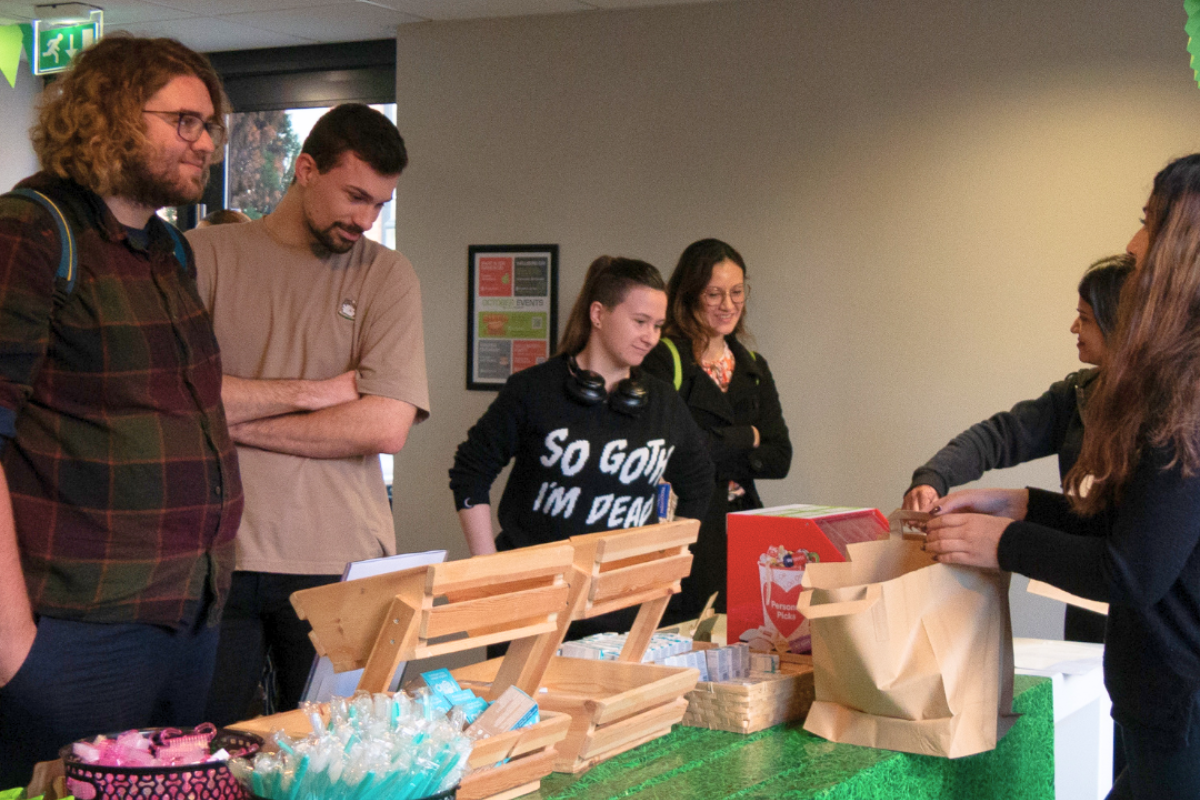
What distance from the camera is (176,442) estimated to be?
1.65 meters

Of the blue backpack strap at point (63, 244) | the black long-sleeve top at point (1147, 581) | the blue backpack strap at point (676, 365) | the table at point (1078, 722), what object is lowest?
the table at point (1078, 722)

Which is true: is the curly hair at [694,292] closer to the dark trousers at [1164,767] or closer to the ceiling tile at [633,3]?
the ceiling tile at [633,3]

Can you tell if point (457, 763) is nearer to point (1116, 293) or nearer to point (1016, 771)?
point (1016, 771)

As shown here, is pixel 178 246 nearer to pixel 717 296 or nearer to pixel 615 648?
pixel 615 648

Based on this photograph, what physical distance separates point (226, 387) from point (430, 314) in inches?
121

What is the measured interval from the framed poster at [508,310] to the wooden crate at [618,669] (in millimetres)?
3150

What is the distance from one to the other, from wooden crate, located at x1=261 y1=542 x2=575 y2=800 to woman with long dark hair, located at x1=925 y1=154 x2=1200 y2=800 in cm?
69

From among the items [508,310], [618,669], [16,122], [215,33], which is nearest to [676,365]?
[508,310]

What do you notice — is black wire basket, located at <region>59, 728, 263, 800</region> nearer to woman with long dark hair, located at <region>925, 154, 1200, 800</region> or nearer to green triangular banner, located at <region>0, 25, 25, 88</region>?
woman with long dark hair, located at <region>925, 154, 1200, 800</region>

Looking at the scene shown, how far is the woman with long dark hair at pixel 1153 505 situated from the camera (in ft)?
4.62

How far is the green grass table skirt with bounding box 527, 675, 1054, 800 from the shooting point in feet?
4.61

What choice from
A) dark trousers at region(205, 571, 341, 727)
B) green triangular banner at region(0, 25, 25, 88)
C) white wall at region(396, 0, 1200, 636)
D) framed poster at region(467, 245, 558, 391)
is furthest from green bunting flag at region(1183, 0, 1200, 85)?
green triangular banner at region(0, 25, 25, 88)

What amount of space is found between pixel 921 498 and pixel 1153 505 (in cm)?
73

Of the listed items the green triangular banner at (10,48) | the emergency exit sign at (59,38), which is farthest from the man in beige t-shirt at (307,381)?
the green triangular banner at (10,48)
